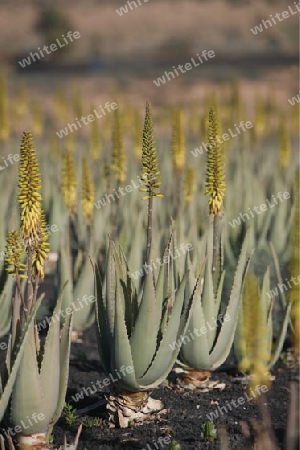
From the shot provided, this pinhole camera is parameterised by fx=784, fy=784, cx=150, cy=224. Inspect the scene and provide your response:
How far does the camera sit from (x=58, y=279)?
5.97 metres

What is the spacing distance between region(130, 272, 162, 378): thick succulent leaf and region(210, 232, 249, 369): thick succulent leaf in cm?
64

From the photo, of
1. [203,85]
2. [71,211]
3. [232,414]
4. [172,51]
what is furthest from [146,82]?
[232,414]

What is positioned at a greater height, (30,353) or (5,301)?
(5,301)

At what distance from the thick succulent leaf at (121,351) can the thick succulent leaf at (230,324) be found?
714 mm

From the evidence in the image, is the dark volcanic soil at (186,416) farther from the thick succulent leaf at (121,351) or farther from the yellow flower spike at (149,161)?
the yellow flower spike at (149,161)

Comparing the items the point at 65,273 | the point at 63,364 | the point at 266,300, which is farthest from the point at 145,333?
the point at 65,273

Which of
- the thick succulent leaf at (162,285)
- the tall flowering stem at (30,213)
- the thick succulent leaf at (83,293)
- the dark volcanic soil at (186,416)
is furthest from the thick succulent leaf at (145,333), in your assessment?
the thick succulent leaf at (83,293)

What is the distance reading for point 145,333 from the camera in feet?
13.7

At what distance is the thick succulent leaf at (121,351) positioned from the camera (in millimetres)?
4070

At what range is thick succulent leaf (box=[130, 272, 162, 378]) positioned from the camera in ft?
13.5

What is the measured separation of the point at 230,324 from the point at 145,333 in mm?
812

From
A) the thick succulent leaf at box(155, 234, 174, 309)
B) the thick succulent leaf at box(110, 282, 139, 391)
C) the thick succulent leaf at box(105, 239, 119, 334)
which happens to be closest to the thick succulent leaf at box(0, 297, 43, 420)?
the thick succulent leaf at box(110, 282, 139, 391)

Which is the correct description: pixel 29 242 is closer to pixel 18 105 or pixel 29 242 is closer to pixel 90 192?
pixel 90 192

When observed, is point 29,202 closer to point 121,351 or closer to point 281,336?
point 121,351
